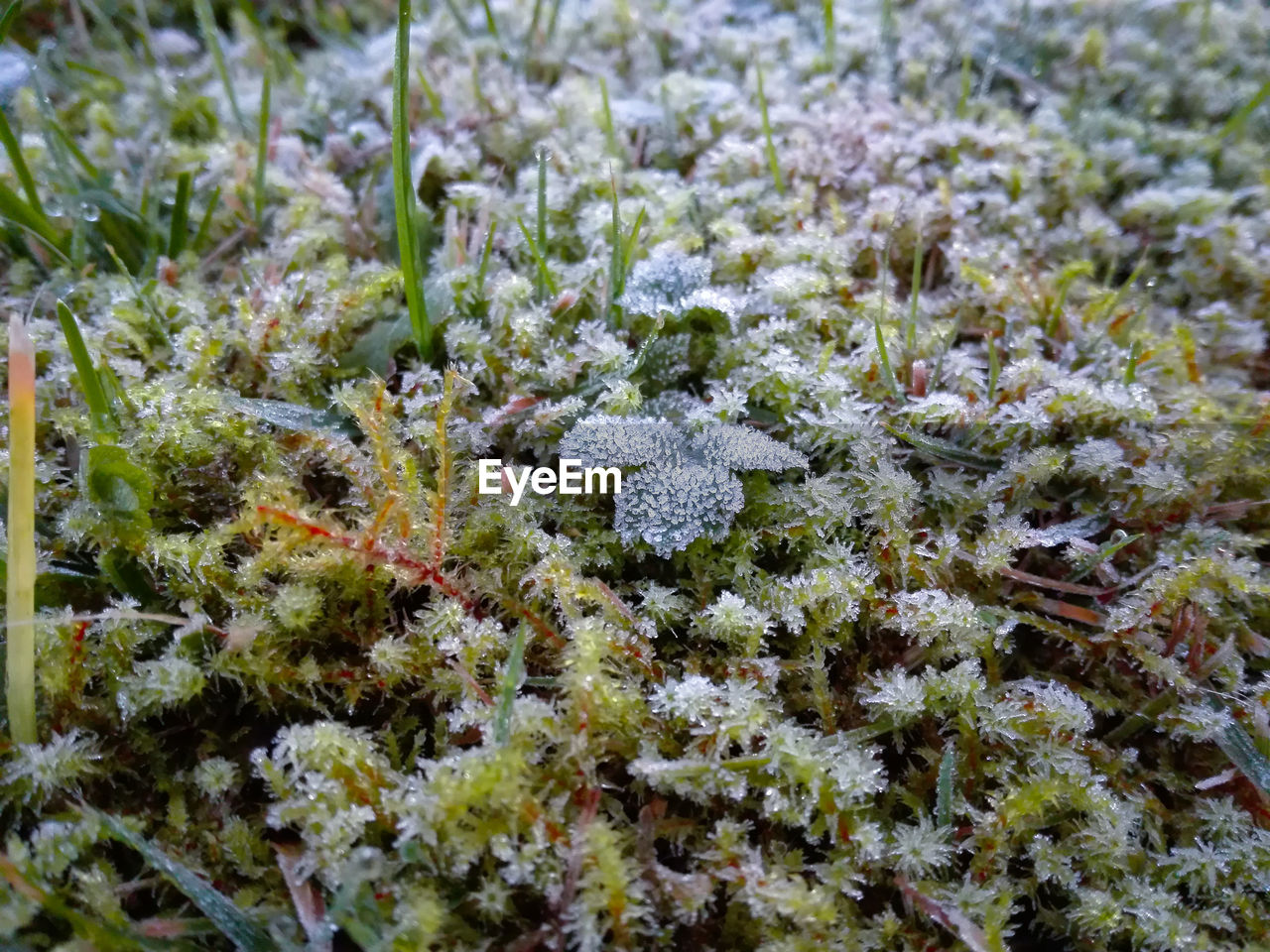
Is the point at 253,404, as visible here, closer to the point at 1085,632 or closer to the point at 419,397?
the point at 419,397

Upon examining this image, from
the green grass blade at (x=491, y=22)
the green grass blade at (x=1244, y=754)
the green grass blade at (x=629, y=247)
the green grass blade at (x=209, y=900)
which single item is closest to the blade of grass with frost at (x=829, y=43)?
the green grass blade at (x=491, y=22)

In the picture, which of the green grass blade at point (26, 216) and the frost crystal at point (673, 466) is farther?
the green grass blade at point (26, 216)

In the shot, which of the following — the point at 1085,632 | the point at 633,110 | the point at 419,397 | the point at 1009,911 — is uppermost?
the point at 633,110

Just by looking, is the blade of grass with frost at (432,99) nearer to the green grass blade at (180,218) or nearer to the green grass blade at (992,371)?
the green grass blade at (180,218)

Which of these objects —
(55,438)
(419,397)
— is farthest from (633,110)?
(55,438)

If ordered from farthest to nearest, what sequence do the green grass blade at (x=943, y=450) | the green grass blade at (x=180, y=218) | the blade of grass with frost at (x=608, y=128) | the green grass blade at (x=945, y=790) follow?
the blade of grass with frost at (x=608, y=128) < the green grass blade at (x=180, y=218) < the green grass blade at (x=943, y=450) < the green grass blade at (x=945, y=790)

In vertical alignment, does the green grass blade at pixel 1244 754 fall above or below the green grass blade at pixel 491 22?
below

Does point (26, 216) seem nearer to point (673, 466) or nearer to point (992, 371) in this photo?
point (673, 466)
